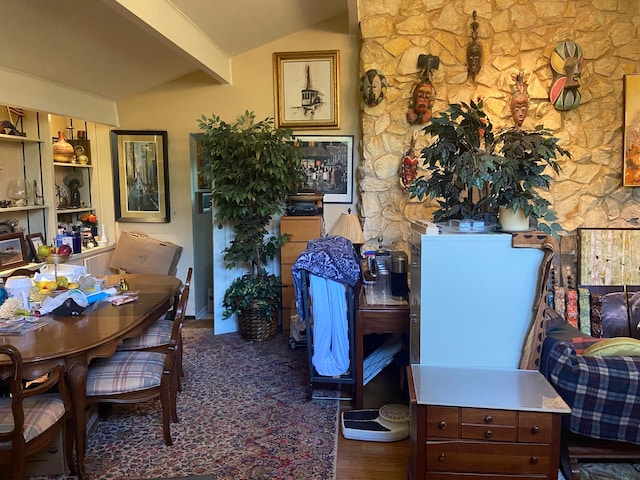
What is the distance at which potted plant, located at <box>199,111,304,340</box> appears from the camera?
395cm

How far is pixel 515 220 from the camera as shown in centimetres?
207

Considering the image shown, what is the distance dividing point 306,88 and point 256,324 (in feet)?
7.67

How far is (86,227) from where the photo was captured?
188 inches

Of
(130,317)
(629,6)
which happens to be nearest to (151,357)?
(130,317)

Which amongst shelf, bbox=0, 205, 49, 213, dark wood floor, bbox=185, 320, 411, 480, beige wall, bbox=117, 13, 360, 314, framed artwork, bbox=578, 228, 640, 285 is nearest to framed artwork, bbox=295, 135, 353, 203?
beige wall, bbox=117, 13, 360, 314

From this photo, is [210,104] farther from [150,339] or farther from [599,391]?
[599,391]

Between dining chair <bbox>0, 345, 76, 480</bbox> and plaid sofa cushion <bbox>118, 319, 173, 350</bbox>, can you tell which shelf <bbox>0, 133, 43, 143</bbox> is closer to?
plaid sofa cushion <bbox>118, 319, 173, 350</bbox>

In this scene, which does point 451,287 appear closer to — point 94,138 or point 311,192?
point 311,192

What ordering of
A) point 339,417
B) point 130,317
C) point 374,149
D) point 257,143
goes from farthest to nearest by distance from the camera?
point 374,149 < point 257,143 < point 339,417 < point 130,317

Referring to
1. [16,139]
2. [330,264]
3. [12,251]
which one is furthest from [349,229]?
[16,139]

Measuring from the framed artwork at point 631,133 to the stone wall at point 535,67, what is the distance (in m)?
0.05

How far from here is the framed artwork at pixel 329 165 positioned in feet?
15.1

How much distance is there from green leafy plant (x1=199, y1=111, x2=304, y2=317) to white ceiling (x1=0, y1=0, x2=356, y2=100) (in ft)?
2.31

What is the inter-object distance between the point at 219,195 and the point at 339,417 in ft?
7.11
